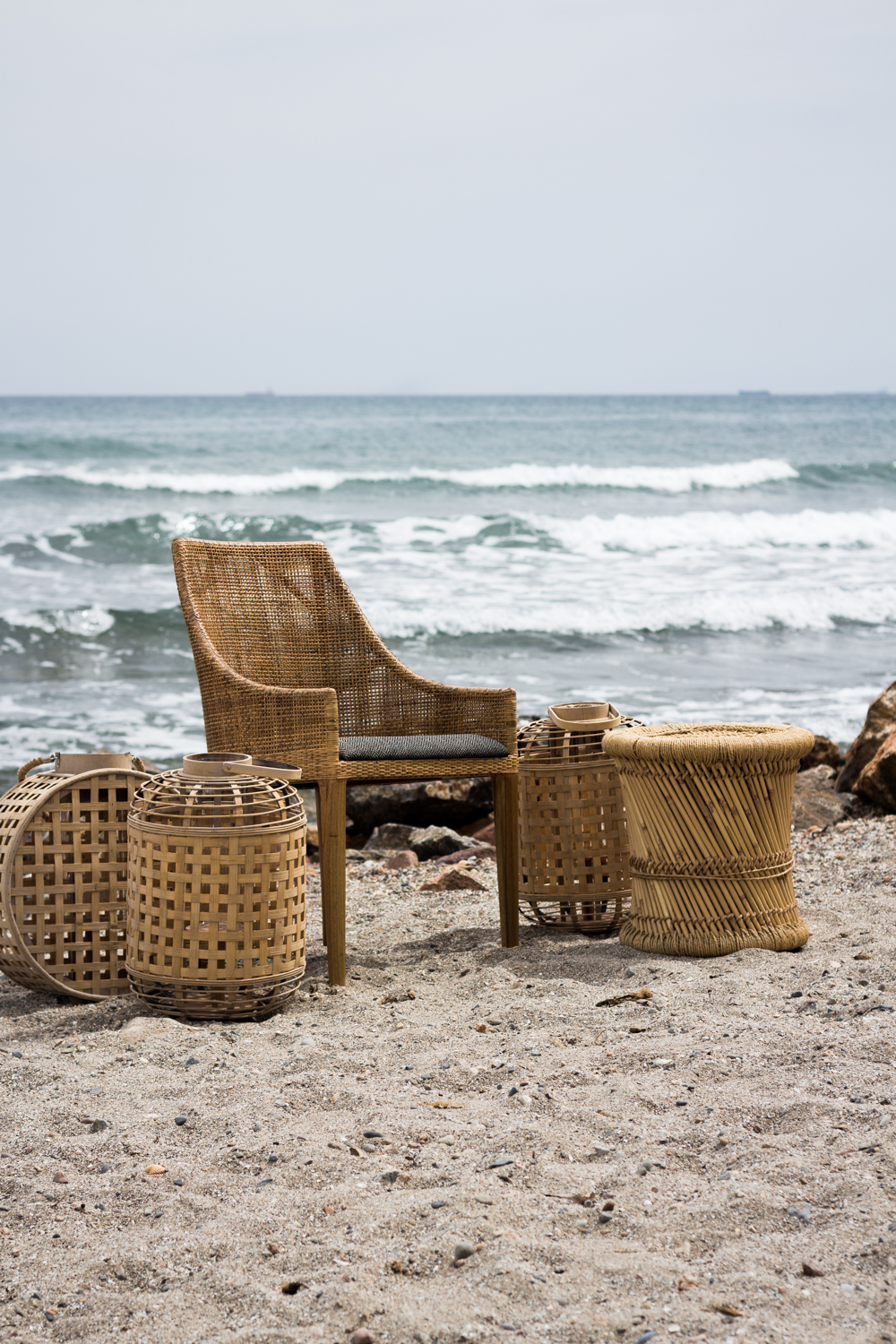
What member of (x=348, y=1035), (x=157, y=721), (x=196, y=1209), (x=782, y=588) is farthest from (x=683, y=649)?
(x=196, y=1209)

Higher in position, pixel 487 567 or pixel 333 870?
pixel 487 567

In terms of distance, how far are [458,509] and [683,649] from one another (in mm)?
8269

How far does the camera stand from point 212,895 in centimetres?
282

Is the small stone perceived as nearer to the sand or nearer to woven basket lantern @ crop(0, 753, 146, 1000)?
the sand

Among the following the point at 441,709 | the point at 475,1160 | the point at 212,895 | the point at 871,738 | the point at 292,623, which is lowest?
the point at 475,1160

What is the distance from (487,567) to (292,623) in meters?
9.80

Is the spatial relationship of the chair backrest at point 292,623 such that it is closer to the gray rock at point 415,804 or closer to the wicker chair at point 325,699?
the wicker chair at point 325,699

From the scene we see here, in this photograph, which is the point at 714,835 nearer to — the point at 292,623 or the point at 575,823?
the point at 575,823

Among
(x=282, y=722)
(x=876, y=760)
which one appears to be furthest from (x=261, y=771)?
(x=876, y=760)

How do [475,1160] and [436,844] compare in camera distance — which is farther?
[436,844]

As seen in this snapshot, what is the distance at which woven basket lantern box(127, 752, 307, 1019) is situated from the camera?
282 cm

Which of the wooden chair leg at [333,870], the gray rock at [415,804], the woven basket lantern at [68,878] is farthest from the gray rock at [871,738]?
the woven basket lantern at [68,878]

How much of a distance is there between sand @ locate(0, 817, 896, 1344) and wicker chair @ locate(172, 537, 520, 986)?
46 centimetres

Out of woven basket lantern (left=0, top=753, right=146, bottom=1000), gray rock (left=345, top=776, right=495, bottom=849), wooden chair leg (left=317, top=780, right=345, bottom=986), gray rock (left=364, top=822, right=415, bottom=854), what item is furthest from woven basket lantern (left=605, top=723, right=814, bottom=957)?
gray rock (left=345, top=776, right=495, bottom=849)
